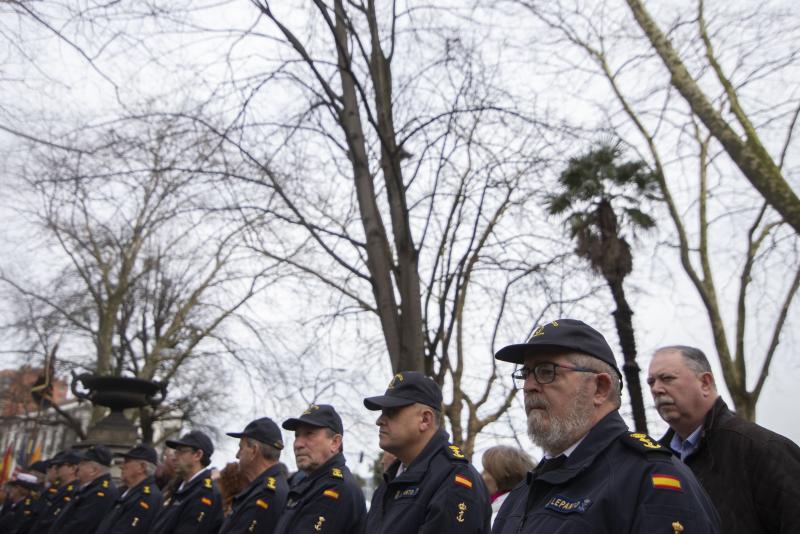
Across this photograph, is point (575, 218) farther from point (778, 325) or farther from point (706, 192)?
point (778, 325)

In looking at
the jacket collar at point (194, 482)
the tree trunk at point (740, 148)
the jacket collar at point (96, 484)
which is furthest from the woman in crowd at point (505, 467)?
the jacket collar at point (96, 484)

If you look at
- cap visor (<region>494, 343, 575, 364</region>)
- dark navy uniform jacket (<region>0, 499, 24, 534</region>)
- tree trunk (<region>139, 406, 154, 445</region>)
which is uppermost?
tree trunk (<region>139, 406, 154, 445</region>)

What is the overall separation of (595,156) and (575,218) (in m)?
1.67

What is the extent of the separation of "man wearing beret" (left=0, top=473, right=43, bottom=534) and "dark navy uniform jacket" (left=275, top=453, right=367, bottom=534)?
28.4 ft

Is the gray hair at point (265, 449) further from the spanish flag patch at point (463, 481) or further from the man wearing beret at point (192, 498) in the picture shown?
the spanish flag patch at point (463, 481)

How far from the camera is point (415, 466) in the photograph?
4.36 metres

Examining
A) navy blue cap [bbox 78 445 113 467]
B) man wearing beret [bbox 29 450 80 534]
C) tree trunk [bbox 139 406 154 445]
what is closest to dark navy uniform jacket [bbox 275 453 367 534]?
navy blue cap [bbox 78 445 113 467]

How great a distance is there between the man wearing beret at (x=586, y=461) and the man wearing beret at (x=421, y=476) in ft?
3.00

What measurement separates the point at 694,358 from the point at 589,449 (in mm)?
1603

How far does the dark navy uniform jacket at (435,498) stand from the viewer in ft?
13.1

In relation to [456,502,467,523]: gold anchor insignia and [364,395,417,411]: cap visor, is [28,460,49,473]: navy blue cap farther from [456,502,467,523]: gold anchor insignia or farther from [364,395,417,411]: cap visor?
[456,502,467,523]: gold anchor insignia

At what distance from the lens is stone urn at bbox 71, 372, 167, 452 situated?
44.5 feet

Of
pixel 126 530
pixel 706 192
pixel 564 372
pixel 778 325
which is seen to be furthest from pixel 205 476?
pixel 706 192

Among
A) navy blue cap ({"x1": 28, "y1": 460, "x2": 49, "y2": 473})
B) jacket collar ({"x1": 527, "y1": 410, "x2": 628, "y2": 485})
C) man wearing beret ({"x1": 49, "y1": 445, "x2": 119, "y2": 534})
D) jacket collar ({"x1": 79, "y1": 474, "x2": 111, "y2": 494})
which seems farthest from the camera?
navy blue cap ({"x1": 28, "y1": 460, "x2": 49, "y2": 473})
